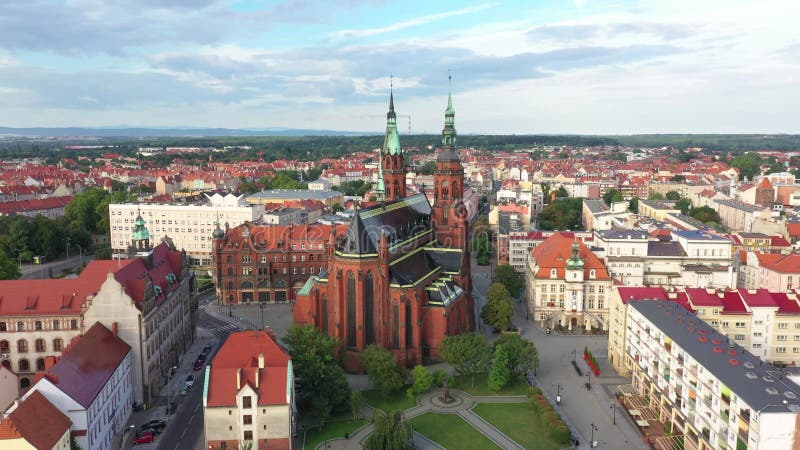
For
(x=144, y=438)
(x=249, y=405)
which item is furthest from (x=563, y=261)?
(x=144, y=438)

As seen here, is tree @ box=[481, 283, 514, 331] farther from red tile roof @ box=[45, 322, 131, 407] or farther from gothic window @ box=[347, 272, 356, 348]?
red tile roof @ box=[45, 322, 131, 407]

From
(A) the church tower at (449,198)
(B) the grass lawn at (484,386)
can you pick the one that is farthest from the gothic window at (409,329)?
(A) the church tower at (449,198)

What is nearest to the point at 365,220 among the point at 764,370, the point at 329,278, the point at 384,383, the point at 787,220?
the point at 329,278

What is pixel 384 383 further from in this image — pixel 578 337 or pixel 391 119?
pixel 391 119

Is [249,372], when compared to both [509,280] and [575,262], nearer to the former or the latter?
[575,262]

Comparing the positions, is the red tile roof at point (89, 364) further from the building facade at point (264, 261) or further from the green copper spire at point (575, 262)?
the green copper spire at point (575, 262)

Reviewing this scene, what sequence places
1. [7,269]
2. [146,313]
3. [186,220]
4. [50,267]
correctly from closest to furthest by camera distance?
[146,313] → [7,269] → [50,267] → [186,220]

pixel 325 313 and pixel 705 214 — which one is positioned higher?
pixel 705 214
